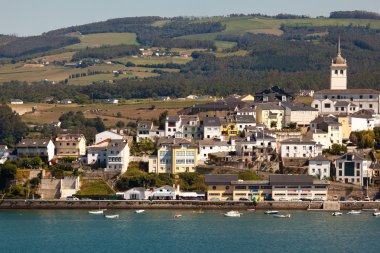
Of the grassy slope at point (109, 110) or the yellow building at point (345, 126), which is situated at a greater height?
the grassy slope at point (109, 110)

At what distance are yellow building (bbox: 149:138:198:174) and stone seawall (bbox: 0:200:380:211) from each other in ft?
9.09

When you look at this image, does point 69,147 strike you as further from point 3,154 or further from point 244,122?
point 244,122

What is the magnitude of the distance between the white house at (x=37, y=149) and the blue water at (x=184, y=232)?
191 inches

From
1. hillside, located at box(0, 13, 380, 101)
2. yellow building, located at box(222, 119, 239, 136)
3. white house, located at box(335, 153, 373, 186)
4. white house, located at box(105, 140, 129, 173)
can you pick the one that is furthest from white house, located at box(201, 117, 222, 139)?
hillside, located at box(0, 13, 380, 101)

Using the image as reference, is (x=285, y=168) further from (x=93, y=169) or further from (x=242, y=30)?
(x=242, y=30)

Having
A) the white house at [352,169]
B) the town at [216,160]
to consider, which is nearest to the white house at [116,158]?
the town at [216,160]

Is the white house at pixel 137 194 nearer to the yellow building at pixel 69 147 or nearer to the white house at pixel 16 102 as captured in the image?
the yellow building at pixel 69 147

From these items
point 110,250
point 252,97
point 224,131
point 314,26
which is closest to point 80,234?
point 110,250

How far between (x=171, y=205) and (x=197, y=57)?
6168 centimetres

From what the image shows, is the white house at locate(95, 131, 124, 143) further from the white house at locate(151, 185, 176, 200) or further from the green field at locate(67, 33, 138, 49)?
the green field at locate(67, 33, 138, 49)

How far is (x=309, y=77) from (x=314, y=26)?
1990 inches

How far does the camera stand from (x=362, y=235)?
4041 centimetres

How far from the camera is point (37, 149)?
51.2 m

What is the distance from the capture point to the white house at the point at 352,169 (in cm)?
4831
